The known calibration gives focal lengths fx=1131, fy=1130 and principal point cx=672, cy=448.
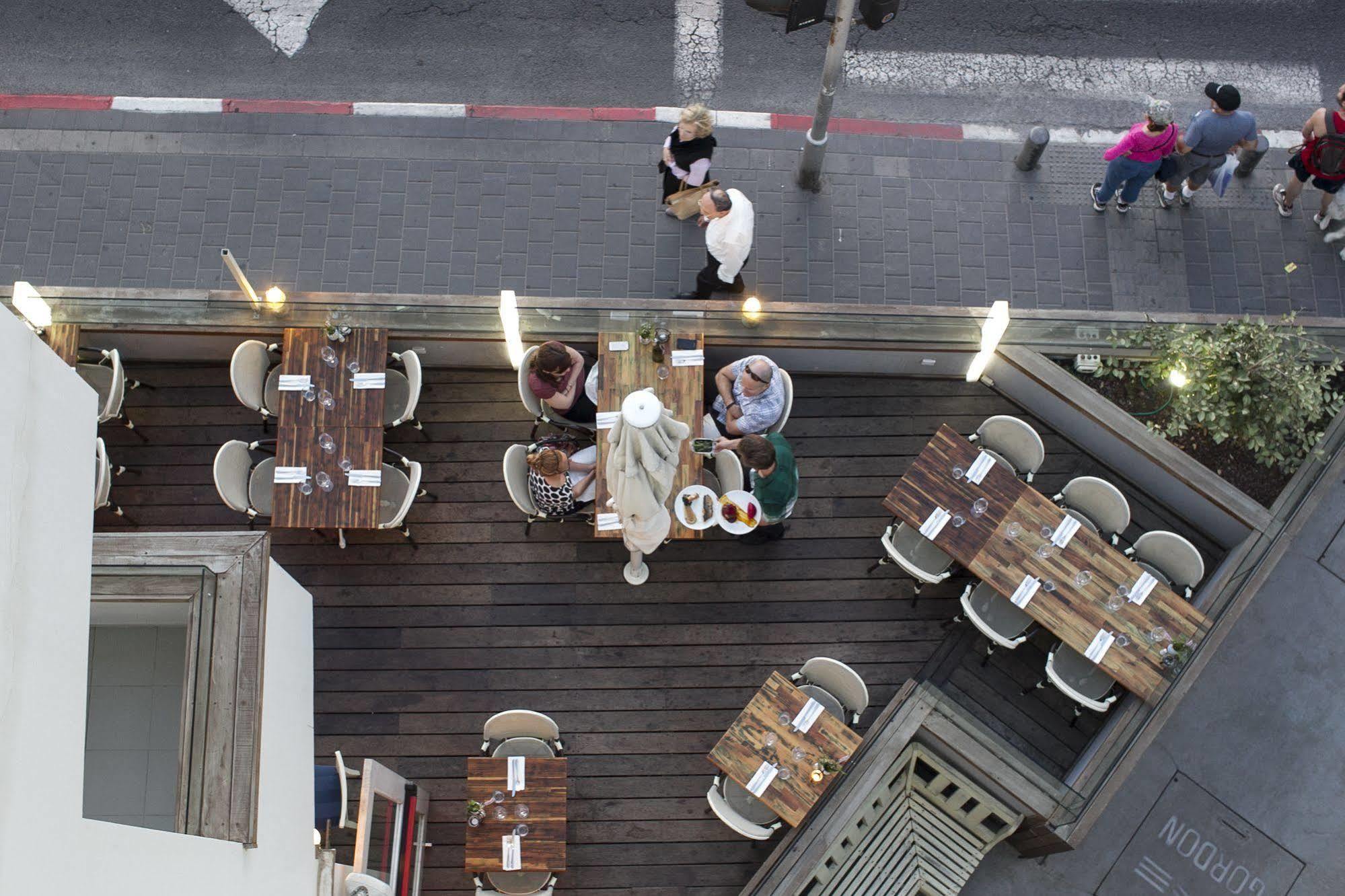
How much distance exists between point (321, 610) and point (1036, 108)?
8.58 m

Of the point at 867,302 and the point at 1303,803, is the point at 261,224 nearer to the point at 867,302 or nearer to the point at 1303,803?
the point at 867,302

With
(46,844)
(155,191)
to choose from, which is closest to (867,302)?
(155,191)

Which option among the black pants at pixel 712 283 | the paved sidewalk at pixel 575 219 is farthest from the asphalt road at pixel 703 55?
the black pants at pixel 712 283

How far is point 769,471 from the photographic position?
324 inches

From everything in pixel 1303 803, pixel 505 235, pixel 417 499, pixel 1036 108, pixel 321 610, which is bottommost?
pixel 1303 803

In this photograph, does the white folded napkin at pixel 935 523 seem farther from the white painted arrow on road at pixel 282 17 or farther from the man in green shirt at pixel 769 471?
the white painted arrow on road at pixel 282 17

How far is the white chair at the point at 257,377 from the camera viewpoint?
899 cm

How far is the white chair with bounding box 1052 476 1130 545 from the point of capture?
29.4ft

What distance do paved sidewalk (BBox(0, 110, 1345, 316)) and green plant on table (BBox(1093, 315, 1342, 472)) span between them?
7.07ft

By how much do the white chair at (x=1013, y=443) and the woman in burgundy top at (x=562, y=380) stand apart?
3195mm

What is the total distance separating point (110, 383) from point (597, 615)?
4441mm

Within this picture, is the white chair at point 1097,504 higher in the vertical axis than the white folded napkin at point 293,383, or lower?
lower

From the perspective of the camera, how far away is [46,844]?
4.55 metres

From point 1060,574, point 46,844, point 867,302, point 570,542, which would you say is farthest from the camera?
point 867,302
